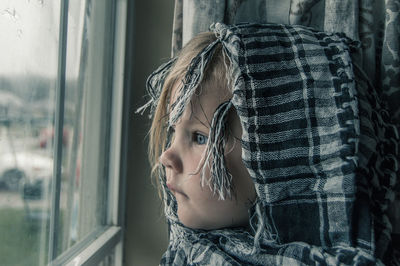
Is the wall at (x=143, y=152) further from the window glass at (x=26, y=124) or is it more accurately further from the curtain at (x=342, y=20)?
the window glass at (x=26, y=124)

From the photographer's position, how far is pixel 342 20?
0.69m

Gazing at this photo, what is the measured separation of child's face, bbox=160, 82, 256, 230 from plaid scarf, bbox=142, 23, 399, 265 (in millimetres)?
20

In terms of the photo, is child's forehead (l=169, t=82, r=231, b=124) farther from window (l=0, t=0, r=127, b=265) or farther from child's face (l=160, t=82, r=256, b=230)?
window (l=0, t=0, r=127, b=265)

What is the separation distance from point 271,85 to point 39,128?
363mm

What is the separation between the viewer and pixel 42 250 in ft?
2.08

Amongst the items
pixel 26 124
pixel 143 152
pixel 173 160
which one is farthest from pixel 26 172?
pixel 143 152

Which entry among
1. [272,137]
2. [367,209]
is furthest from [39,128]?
[367,209]

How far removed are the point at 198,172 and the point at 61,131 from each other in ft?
0.90

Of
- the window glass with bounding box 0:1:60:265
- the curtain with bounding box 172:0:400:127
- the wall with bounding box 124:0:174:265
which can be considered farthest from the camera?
the wall with bounding box 124:0:174:265

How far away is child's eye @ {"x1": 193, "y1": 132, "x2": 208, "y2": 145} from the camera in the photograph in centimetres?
57

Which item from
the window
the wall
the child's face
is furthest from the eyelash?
the wall

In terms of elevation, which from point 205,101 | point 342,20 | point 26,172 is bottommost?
point 26,172

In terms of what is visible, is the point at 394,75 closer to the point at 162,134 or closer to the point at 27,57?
the point at 162,134

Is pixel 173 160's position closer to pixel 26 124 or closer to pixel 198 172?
pixel 198 172
